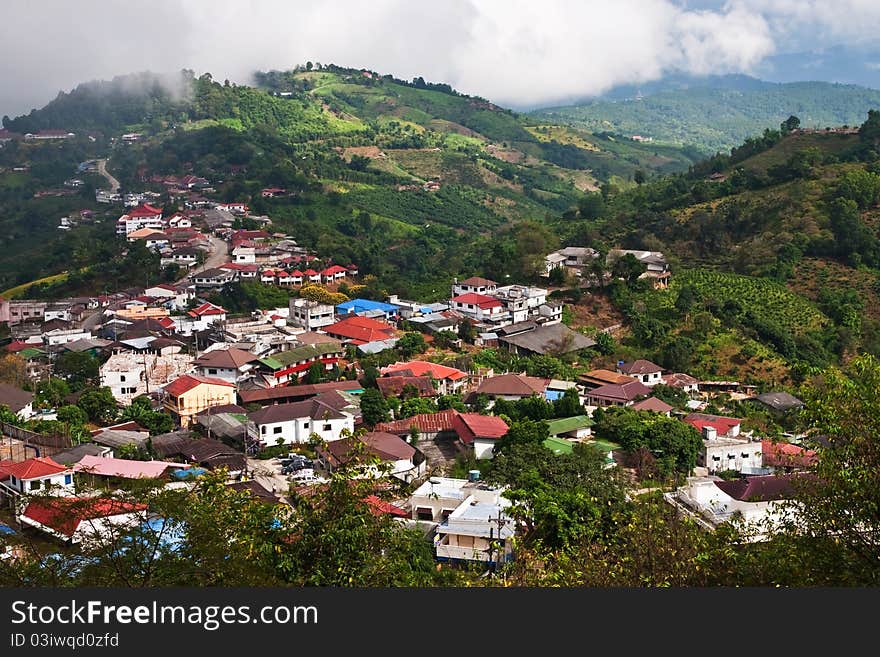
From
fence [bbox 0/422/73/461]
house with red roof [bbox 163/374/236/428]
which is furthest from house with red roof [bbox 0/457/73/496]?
house with red roof [bbox 163/374/236/428]

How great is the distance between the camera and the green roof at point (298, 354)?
26766 millimetres

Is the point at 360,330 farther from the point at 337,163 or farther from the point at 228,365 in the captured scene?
the point at 337,163

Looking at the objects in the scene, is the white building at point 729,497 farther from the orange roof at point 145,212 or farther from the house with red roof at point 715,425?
the orange roof at point 145,212

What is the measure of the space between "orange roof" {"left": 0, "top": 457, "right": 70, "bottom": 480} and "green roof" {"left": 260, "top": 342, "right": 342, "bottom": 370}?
30.6 feet

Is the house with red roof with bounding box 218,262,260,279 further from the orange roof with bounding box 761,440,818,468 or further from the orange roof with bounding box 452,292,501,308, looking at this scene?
the orange roof with bounding box 761,440,818,468

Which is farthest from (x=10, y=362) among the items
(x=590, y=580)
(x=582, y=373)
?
(x=590, y=580)

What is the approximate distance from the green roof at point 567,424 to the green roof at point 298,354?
27.7 feet

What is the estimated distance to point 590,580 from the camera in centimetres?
849

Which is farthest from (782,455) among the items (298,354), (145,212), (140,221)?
(145,212)

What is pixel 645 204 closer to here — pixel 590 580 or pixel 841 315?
→ pixel 841 315

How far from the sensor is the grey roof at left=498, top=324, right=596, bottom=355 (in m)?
30.2

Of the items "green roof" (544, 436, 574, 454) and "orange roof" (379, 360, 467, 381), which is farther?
"orange roof" (379, 360, 467, 381)

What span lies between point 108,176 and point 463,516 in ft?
186

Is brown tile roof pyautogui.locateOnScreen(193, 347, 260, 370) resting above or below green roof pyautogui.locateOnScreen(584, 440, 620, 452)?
above
